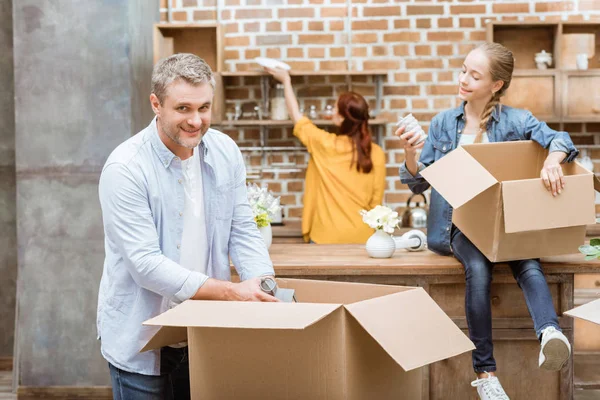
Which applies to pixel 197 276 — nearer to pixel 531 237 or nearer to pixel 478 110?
pixel 531 237

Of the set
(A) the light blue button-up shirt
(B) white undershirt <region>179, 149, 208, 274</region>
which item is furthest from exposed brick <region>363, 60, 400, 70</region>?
(B) white undershirt <region>179, 149, 208, 274</region>

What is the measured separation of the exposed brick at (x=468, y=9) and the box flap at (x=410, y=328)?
3738 mm

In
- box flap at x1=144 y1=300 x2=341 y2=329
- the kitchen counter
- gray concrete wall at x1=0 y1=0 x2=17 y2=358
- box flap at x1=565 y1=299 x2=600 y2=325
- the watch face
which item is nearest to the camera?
box flap at x1=144 y1=300 x2=341 y2=329

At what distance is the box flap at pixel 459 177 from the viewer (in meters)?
2.39

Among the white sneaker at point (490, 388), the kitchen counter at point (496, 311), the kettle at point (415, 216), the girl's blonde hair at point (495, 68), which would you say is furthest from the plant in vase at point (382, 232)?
the kettle at point (415, 216)

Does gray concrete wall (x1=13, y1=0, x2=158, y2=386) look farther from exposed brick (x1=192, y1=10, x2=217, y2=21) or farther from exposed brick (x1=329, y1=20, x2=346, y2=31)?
exposed brick (x1=329, y1=20, x2=346, y2=31)

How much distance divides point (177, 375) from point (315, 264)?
101cm

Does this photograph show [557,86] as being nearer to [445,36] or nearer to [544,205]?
[445,36]

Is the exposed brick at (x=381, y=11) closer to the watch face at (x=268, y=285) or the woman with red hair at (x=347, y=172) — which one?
the woman with red hair at (x=347, y=172)

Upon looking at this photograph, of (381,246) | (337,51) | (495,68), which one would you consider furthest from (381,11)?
(381,246)

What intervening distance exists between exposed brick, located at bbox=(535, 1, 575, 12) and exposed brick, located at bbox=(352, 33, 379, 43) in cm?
109

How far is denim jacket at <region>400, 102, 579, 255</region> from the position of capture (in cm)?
291

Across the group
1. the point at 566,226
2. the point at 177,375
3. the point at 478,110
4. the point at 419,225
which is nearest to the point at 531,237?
the point at 566,226

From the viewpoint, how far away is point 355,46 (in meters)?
5.14
